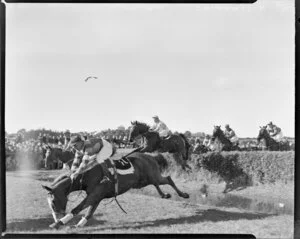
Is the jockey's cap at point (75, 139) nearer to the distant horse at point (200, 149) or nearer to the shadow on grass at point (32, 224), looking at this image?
the shadow on grass at point (32, 224)

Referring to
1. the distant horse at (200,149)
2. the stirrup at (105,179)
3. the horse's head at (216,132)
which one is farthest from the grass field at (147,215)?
the horse's head at (216,132)

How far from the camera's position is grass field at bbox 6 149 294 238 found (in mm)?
5812

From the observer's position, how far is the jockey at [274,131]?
5781 mm

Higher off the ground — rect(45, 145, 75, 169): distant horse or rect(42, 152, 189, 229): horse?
rect(45, 145, 75, 169): distant horse

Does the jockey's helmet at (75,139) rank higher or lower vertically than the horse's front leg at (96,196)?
higher

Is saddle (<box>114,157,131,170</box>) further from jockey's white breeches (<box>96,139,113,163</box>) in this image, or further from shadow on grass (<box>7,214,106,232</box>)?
shadow on grass (<box>7,214,106,232</box>)

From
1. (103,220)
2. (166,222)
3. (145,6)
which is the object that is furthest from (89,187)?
(145,6)

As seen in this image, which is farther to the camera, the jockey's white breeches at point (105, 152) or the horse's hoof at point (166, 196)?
the horse's hoof at point (166, 196)

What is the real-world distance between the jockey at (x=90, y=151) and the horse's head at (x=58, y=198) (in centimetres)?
Result: 18

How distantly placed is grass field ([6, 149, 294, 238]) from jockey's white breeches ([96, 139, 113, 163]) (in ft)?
1.51

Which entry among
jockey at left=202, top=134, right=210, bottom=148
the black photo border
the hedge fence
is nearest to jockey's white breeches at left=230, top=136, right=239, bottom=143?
the hedge fence

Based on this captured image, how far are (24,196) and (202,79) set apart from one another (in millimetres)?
2354

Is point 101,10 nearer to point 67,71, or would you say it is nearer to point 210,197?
point 67,71

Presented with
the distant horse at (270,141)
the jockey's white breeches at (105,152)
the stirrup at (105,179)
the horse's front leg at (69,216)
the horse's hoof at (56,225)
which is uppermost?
the distant horse at (270,141)
